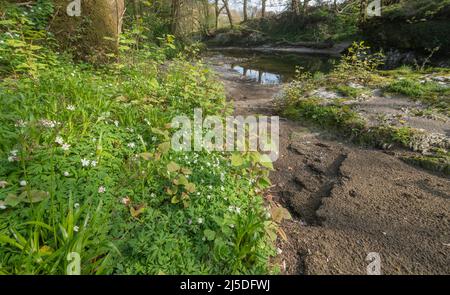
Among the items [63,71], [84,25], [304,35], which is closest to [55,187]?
[63,71]

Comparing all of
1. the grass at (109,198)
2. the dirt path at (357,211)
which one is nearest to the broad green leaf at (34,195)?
the grass at (109,198)

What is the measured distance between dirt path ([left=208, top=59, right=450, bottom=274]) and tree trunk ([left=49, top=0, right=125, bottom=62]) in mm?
3939

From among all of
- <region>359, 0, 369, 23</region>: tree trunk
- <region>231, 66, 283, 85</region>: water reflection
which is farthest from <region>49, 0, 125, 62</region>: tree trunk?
<region>359, 0, 369, 23</region>: tree trunk

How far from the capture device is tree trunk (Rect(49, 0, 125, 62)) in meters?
4.75

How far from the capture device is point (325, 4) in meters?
24.1

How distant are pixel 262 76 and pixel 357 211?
32.8ft

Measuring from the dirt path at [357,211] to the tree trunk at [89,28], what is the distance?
3939mm

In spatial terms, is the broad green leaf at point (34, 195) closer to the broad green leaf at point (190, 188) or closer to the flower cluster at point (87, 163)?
the flower cluster at point (87, 163)

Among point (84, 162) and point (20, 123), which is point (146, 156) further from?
point (20, 123)

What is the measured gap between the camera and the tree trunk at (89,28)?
15.6 ft

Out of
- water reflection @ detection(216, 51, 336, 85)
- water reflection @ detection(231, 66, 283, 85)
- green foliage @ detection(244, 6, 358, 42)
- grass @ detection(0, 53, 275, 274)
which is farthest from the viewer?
green foliage @ detection(244, 6, 358, 42)

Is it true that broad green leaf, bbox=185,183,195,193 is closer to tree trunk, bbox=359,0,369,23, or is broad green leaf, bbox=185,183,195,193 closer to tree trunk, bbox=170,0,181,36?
tree trunk, bbox=170,0,181,36
